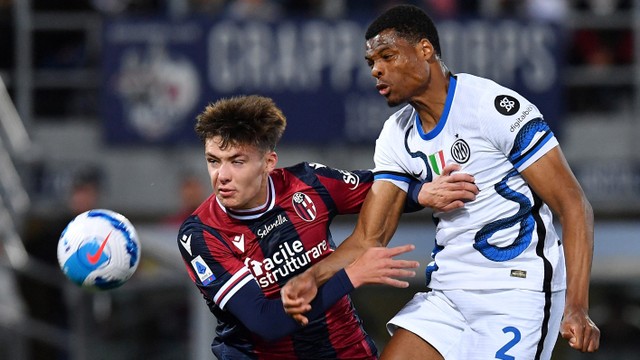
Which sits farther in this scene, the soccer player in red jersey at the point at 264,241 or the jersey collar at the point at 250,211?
the jersey collar at the point at 250,211

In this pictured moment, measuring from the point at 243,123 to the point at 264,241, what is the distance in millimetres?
545

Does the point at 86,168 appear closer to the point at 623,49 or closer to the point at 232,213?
the point at 623,49

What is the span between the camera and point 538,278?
18.3 ft

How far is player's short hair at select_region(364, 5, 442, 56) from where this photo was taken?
561 centimetres

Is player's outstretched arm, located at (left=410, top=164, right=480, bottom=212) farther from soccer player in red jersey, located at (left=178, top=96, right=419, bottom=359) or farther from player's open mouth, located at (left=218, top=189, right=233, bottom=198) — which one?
player's open mouth, located at (left=218, top=189, right=233, bottom=198)

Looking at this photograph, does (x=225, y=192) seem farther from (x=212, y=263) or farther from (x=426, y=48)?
(x=426, y=48)

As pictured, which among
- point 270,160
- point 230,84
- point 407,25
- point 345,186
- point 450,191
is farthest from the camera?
point 230,84

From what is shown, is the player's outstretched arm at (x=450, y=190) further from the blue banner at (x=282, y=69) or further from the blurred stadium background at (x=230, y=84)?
the blue banner at (x=282, y=69)

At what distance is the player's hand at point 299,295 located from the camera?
17.4ft

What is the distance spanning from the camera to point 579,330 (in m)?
5.05

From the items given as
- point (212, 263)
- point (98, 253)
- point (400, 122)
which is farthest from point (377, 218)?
point (98, 253)

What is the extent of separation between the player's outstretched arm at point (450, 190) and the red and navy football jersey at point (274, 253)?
512 mm

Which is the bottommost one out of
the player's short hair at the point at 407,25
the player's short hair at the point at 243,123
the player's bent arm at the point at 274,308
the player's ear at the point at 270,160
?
the player's bent arm at the point at 274,308

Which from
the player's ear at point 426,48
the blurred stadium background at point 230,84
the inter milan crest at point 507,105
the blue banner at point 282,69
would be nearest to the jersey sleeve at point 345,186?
the player's ear at point 426,48
